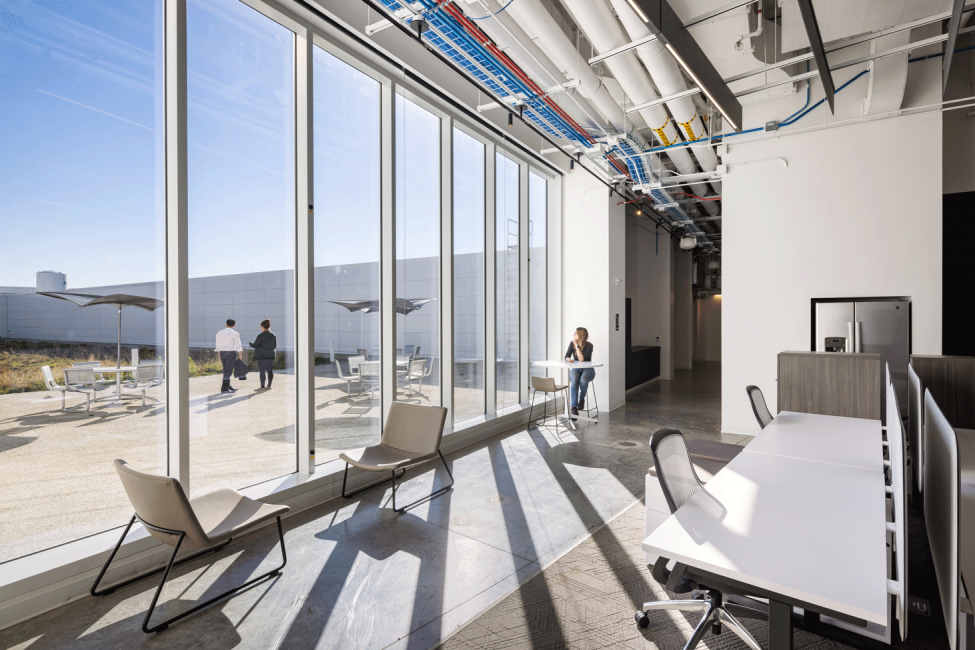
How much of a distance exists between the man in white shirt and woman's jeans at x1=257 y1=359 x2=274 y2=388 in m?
0.16

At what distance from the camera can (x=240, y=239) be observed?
3.68 m

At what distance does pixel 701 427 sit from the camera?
22.1ft

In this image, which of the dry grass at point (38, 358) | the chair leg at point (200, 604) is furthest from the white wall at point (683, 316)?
the dry grass at point (38, 358)

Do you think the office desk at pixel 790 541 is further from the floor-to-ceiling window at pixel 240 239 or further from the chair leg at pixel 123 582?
the floor-to-ceiling window at pixel 240 239

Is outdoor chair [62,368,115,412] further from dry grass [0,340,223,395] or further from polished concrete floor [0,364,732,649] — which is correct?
polished concrete floor [0,364,732,649]

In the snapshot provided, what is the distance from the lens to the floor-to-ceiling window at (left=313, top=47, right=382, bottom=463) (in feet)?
13.9

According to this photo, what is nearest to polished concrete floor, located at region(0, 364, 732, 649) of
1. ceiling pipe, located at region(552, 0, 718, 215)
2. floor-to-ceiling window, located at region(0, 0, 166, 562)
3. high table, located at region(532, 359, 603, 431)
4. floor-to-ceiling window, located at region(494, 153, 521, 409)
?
floor-to-ceiling window, located at region(0, 0, 166, 562)

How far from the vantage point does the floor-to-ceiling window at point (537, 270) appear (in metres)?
7.59

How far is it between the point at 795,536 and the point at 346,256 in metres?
3.94

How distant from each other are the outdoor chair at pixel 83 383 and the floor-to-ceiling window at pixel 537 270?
5.51 metres

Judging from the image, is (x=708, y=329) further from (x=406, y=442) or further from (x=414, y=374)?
(x=406, y=442)

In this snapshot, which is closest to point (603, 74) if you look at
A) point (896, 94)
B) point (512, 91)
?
point (512, 91)

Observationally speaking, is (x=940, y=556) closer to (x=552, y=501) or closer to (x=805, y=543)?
(x=805, y=543)

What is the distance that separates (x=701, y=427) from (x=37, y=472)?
6898 millimetres
